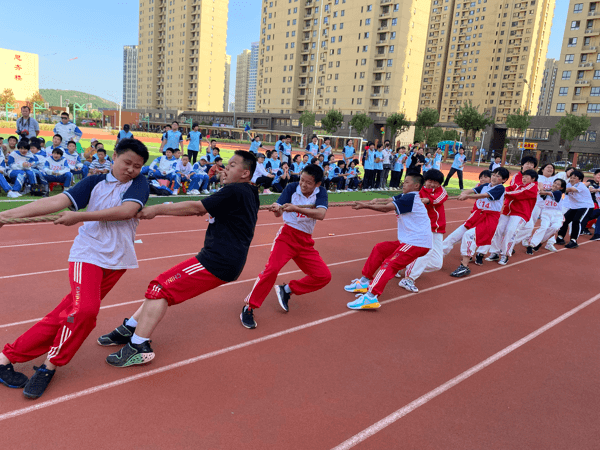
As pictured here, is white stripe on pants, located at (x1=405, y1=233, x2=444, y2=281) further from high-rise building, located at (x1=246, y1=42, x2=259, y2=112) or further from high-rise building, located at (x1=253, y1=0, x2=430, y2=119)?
high-rise building, located at (x1=246, y1=42, x2=259, y2=112)

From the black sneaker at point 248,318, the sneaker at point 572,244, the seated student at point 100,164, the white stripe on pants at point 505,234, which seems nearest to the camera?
the black sneaker at point 248,318

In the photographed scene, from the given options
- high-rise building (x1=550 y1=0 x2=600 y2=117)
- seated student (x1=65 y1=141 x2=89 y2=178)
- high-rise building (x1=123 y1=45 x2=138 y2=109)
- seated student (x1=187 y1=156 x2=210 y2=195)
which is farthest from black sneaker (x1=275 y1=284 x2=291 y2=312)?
high-rise building (x1=123 y1=45 x2=138 y2=109)

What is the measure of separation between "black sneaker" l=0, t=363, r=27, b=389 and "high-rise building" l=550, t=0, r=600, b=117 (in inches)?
2432

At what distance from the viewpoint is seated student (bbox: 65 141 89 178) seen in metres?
11.6

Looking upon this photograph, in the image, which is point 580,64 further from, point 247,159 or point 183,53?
point 183,53

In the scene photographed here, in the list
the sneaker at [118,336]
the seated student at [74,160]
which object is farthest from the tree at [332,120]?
the sneaker at [118,336]

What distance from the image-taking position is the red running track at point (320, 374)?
2918 millimetres

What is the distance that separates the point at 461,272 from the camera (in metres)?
7.05

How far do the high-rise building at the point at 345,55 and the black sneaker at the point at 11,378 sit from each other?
62.2 metres

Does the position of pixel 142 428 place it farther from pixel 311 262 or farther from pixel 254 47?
pixel 254 47

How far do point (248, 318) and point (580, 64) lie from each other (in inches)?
2550

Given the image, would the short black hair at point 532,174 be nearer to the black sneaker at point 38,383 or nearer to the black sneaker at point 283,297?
the black sneaker at point 283,297

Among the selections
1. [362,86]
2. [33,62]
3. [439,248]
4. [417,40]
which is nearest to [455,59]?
[417,40]

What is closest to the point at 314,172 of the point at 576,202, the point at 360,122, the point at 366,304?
the point at 366,304
